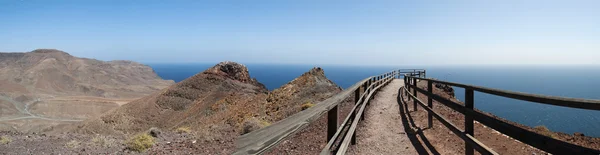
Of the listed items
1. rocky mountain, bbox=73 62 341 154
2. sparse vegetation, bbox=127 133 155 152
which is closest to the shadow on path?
rocky mountain, bbox=73 62 341 154

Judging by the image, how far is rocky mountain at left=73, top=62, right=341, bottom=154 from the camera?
12215 mm

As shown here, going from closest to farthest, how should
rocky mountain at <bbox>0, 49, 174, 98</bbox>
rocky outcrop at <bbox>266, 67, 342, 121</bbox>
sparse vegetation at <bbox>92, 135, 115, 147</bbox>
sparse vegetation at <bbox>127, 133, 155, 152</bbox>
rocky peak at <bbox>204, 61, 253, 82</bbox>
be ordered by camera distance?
sparse vegetation at <bbox>127, 133, 155, 152</bbox> < sparse vegetation at <bbox>92, 135, 115, 147</bbox> < rocky outcrop at <bbox>266, 67, 342, 121</bbox> < rocky peak at <bbox>204, 61, 253, 82</bbox> < rocky mountain at <bbox>0, 49, 174, 98</bbox>

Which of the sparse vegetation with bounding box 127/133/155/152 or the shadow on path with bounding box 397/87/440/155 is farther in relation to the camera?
the sparse vegetation with bounding box 127/133/155/152

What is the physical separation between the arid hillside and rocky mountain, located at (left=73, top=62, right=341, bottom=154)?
56.6ft

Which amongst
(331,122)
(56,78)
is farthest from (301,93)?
(56,78)

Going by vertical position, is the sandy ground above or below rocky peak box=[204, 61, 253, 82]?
below

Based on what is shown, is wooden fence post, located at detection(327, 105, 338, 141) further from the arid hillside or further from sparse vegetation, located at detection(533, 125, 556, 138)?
the arid hillside

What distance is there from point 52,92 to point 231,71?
113228 mm

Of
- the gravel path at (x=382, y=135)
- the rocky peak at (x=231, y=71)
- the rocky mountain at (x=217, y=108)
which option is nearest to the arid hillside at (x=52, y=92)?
the rocky mountain at (x=217, y=108)

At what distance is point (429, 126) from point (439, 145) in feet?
5.61

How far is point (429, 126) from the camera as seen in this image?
320 inches

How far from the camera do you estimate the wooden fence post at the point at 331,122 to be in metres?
3.68

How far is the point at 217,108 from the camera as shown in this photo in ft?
80.8

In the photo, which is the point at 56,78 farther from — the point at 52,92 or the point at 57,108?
the point at 57,108
